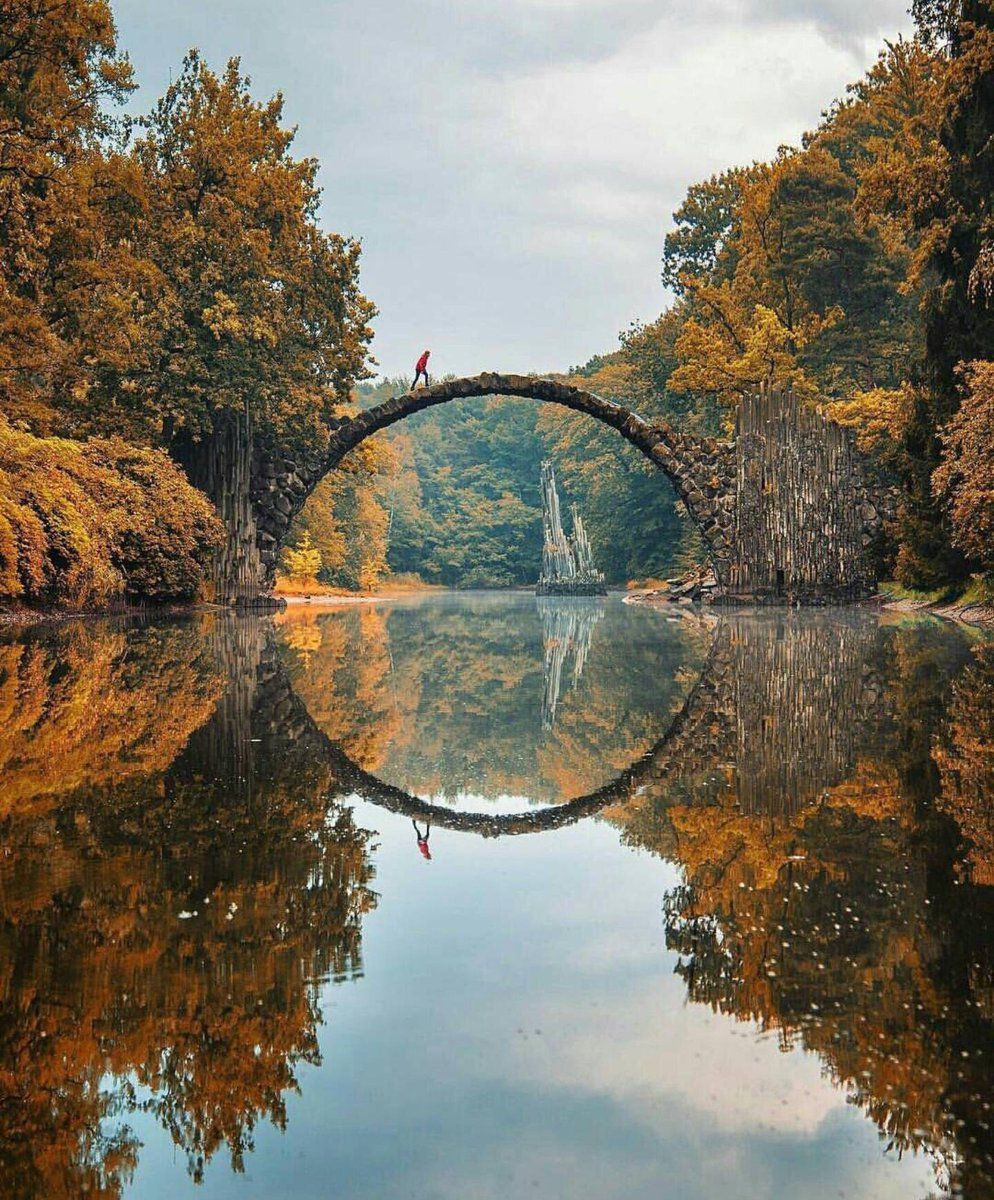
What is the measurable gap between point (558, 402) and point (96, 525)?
13.2 meters

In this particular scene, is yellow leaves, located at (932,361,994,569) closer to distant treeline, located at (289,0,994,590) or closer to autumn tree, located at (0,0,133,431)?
distant treeline, located at (289,0,994,590)

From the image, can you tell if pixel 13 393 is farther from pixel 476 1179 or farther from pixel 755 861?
pixel 476 1179

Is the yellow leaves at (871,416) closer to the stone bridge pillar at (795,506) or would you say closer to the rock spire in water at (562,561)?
the stone bridge pillar at (795,506)

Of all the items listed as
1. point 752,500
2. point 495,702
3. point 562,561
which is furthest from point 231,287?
point 562,561

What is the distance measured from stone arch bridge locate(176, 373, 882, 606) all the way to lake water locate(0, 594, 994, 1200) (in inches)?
836

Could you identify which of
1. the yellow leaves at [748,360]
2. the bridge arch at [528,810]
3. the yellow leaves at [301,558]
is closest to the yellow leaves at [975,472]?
the bridge arch at [528,810]

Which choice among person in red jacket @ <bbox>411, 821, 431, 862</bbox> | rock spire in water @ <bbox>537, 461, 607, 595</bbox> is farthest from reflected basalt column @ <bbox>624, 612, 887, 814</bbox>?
rock spire in water @ <bbox>537, 461, 607, 595</bbox>

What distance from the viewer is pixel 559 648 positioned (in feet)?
55.2

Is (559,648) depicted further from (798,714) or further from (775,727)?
(775,727)

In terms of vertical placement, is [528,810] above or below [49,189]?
below

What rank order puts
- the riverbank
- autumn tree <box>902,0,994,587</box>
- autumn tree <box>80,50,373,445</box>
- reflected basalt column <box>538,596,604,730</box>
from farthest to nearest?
autumn tree <box>80,50,373,445</box> → the riverbank → autumn tree <box>902,0,994,587</box> → reflected basalt column <box>538,596,604,730</box>

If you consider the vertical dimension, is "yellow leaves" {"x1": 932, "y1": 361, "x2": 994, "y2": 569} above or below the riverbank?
above

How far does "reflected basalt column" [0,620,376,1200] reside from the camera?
2266mm

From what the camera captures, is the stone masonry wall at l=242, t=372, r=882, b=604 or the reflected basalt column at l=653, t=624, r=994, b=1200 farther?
the stone masonry wall at l=242, t=372, r=882, b=604
